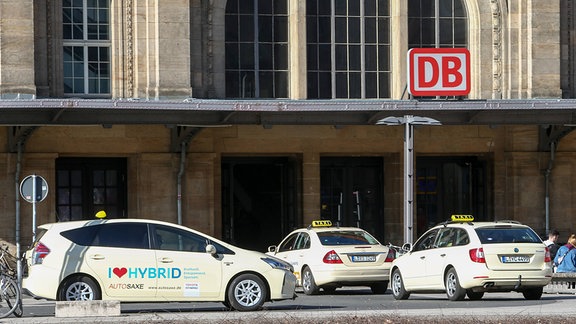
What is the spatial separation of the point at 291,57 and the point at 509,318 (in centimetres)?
1789

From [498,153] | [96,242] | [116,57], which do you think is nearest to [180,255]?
[96,242]

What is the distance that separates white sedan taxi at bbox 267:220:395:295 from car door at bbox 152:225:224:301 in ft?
19.9

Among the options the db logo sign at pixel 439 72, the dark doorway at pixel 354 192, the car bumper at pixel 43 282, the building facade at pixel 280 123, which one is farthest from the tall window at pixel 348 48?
the car bumper at pixel 43 282

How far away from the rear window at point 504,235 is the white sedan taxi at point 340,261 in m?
3.82

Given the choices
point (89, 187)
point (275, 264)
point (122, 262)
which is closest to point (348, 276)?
point (275, 264)

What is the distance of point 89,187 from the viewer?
120ft

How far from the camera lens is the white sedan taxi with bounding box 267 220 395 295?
2831cm

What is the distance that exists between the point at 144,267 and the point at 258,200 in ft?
52.5

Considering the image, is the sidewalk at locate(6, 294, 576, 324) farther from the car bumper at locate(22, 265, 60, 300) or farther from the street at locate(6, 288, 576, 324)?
the car bumper at locate(22, 265, 60, 300)

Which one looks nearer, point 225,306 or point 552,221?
point 225,306

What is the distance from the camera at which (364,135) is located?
37656 millimetres

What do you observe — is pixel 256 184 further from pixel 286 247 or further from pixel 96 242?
pixel 96 242

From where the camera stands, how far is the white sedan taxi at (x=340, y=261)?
28312 mm

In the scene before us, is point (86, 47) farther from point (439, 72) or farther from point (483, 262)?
point (483, 262)
